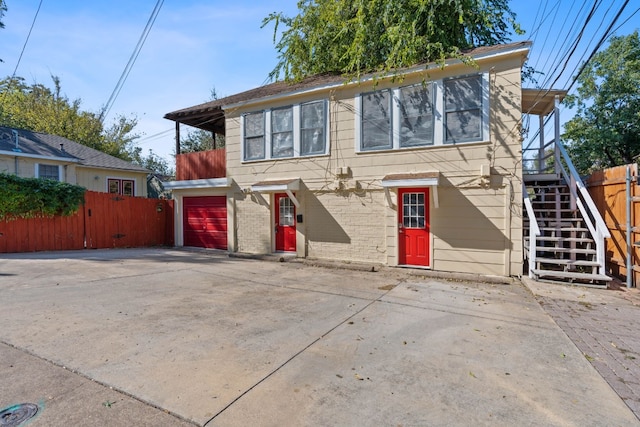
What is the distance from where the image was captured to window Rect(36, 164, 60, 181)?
14381mm

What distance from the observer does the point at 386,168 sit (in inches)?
324

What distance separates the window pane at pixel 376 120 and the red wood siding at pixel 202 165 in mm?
5009

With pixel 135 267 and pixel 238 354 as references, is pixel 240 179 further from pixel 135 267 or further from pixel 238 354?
pixel 238 354

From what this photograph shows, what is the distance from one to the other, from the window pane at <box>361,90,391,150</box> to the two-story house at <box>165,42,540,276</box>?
1.1 inches

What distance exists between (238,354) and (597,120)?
20411mm

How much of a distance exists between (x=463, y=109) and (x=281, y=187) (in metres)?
4.92

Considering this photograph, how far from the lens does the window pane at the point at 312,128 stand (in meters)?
9.07

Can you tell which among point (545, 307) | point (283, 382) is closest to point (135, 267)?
point (283, 382)

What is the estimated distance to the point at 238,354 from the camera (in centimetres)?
328

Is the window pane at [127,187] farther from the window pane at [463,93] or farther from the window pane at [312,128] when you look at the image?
the window pane at [463,93]

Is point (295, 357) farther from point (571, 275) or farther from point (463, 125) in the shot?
point (463, 125)

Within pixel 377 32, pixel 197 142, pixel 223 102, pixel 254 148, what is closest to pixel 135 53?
pixel 223 102

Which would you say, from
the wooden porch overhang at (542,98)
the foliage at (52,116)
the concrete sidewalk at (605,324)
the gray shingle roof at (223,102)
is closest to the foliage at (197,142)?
the foliage at (52,116)

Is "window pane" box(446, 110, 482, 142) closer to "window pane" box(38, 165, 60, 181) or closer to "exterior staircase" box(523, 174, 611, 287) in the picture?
"exterior staircase" box(523, 174, 611, 287)
